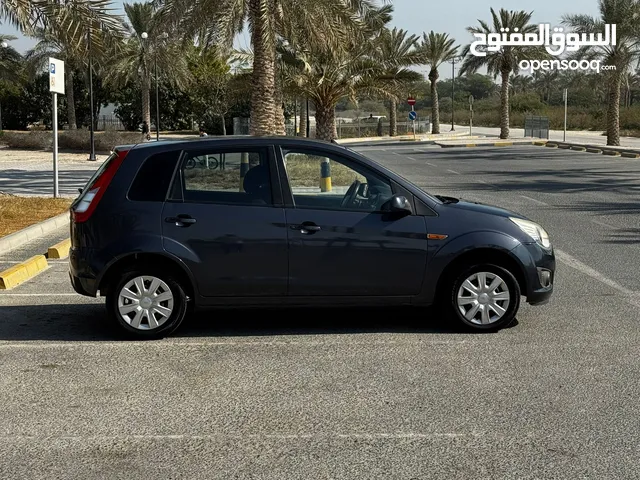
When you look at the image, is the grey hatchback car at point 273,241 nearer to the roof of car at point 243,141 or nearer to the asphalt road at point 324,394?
the roof of car at point 243,141

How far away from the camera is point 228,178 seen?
7.07m

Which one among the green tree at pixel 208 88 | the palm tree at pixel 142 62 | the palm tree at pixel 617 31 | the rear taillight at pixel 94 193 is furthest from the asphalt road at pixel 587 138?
the rear taillight at pixel 94 193

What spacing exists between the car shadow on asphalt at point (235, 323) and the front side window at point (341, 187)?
1.08 meters

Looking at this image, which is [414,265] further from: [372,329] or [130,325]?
[130,325]

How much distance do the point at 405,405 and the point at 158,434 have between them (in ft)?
4.88

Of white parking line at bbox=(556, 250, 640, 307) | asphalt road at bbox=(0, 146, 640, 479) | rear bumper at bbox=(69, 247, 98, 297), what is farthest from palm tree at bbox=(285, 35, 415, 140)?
rear bumper at bbox=(69, 247, 98, 297)

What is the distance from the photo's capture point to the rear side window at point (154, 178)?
6.99m

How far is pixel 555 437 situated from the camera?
15.6 ft

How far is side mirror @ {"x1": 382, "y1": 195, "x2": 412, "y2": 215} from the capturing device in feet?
22.8

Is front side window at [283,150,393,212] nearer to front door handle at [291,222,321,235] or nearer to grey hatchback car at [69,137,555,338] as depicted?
grey hatchback car at [69,137,555,338]

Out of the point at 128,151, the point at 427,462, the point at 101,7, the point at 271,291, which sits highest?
the point at 101,7

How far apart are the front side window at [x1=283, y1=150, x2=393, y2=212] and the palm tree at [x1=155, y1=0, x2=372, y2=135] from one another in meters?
15.9

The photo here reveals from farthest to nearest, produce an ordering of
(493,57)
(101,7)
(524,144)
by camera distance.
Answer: (493,57), (524,144), (101,7)

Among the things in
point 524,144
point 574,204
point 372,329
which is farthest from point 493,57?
point 372,329
